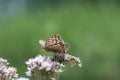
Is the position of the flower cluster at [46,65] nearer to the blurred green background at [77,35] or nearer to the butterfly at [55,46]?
the butterfly at [55,46]

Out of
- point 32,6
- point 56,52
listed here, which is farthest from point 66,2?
point 56,52

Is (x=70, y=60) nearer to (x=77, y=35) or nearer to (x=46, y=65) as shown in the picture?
(x=46, y=65)

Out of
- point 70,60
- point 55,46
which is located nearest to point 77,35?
point 70,60

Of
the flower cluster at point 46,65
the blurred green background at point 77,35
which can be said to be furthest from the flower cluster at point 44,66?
the blurred green background at point 77,35

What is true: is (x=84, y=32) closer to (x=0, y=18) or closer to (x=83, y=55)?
(x=83, y=55)

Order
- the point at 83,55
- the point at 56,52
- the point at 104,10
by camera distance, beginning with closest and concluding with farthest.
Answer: the point at 56,52
the point at 83,55
the point at 104,10

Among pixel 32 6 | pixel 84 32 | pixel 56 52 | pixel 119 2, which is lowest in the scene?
pixel 56 52

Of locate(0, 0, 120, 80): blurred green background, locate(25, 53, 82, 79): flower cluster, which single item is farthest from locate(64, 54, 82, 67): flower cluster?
→ locate(0, 0, 120, 80): blurred green background
